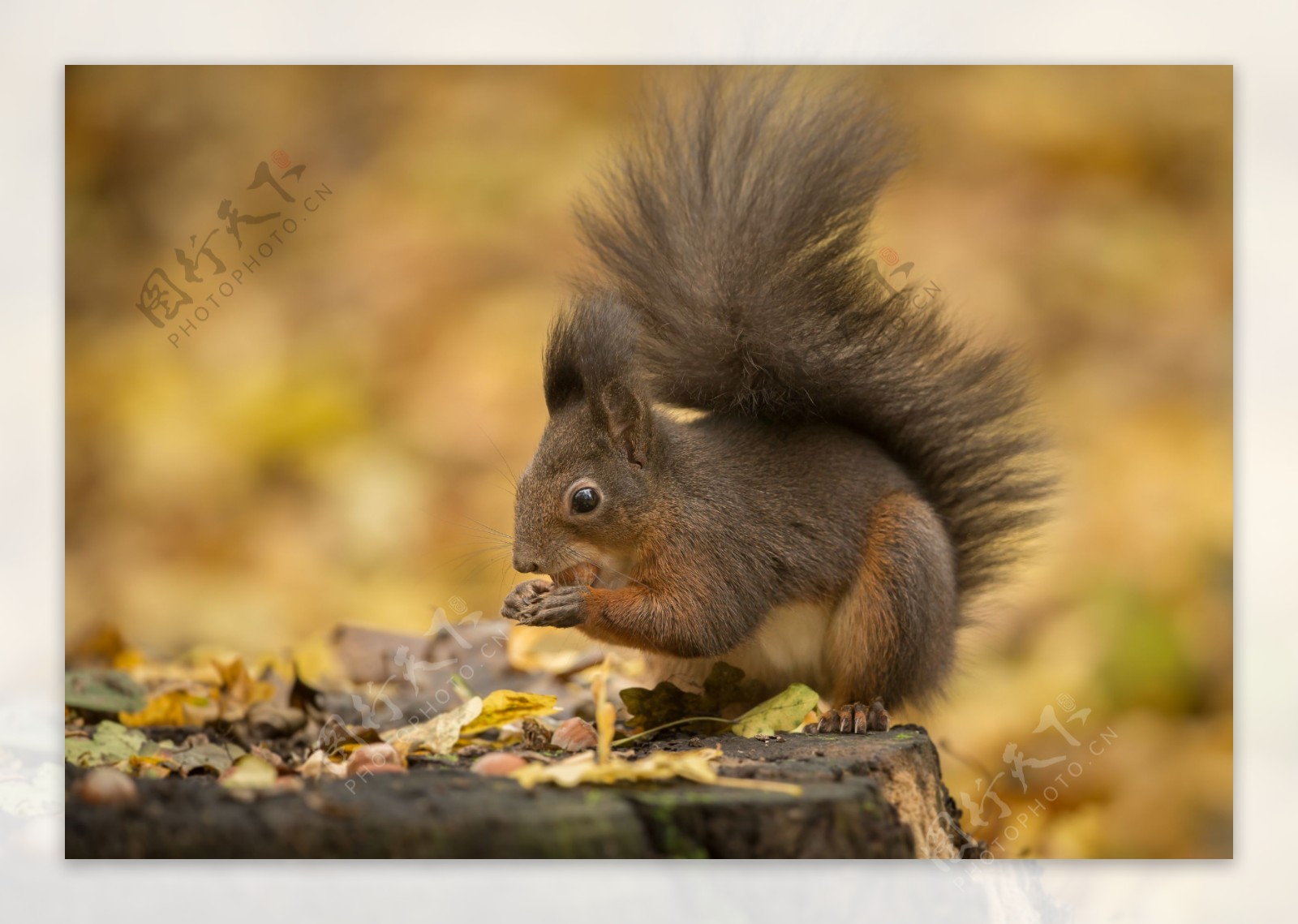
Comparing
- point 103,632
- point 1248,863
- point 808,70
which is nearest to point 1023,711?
point 1248,863

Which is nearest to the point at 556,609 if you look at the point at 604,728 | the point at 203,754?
the point at 604,728

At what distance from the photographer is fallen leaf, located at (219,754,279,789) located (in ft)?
6.03

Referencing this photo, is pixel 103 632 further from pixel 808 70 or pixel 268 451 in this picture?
pixel 808 70

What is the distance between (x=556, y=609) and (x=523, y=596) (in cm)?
6

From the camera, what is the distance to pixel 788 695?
2.27 metres

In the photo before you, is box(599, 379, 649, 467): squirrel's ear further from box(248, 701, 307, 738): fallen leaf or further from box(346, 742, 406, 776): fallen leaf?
box(248, 701, 307, 738): fallen leaf

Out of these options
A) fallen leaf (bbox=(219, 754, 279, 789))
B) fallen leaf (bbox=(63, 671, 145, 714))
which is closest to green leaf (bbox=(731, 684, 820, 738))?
fallen leaf (bbox=(219, 754, 279, 789))

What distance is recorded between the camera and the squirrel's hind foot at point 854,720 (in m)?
2.22

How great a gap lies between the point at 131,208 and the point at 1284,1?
235 centimetres

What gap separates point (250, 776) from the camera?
1.88 meters

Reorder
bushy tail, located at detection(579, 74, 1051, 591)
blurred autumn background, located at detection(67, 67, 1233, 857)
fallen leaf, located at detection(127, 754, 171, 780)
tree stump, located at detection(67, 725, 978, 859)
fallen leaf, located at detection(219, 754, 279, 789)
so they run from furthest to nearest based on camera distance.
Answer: blurred autumn background, located at detection(67, 67, 1233, 857) → bushy tail, located at detection(579, 74, 1051, 591) → fallen leaf, located at detection(127, 754, 171, 780) → fallen leaf, located at detection(219, 754, 279, 789) → tree stump, located at detection(67, 725, 978, 859)

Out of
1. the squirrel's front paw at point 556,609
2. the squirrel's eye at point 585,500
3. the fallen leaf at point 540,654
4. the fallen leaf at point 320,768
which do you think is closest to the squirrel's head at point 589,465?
the squirrel's eye at point 585,500
